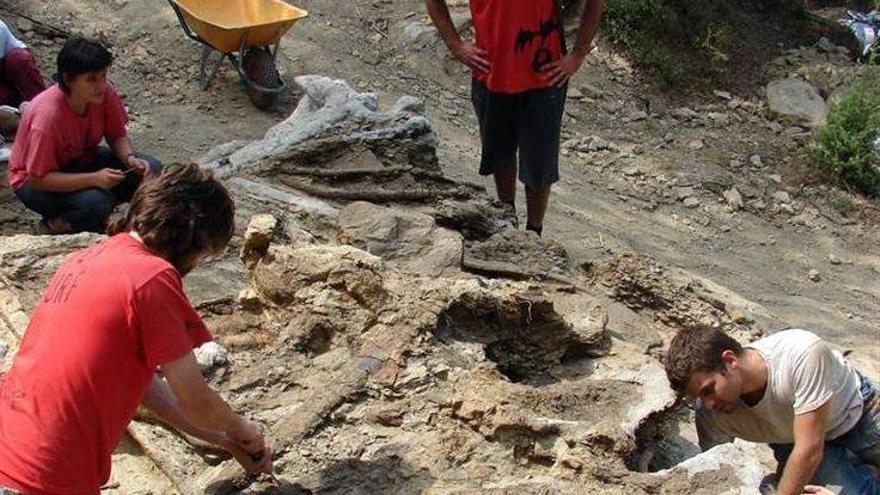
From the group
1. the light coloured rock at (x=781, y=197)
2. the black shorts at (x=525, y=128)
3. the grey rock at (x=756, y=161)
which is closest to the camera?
the black shorts at (x=525, y=128)

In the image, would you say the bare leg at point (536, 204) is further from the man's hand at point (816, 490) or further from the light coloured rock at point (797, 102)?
Answer: the light coloured rock at point (797, 102)

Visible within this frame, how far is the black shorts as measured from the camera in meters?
4.93

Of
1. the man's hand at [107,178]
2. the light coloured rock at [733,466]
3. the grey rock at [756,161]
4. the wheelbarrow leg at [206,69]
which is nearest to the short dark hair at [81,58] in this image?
the man's hand at [107,178]

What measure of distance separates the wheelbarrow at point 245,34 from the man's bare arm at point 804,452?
5341mm

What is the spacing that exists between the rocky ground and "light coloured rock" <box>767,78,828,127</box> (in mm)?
1085

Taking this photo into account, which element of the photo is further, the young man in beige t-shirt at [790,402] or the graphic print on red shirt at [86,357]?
the young man in beige t-shirt at [790,402]

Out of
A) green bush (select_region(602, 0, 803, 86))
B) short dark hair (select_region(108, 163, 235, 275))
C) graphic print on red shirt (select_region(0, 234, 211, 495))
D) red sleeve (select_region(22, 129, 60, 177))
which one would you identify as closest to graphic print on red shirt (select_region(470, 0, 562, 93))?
red sleeve (select_region(22, 129, 60, 177))

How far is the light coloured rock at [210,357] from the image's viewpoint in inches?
129

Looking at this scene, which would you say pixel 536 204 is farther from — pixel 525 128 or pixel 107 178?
pixel 107 178

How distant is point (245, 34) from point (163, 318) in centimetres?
548

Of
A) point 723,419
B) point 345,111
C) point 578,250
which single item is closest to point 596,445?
point 723,419

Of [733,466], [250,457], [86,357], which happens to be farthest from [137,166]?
[733,466]

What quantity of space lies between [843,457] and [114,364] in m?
2.32

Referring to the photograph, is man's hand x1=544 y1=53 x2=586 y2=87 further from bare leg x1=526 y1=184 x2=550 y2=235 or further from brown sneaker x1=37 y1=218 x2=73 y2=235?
brown sneaker x1=37 y1=218 x2=73 y2=235
